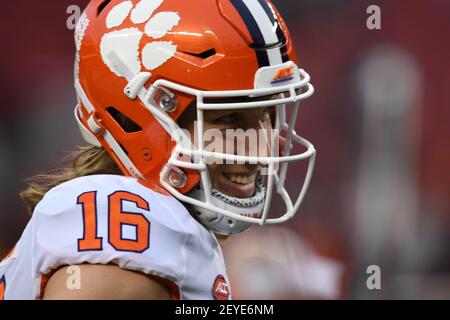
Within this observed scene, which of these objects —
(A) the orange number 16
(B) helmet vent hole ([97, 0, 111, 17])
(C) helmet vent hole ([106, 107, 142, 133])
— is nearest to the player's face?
(C) helmet vent hole ([106, 107, 142, 133])

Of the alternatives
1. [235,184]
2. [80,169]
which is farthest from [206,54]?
[80,169]

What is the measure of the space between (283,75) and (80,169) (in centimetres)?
53

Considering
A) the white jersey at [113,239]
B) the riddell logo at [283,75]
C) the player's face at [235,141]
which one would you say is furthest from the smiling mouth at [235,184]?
the riddell logo at [283,75]

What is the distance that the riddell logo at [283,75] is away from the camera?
1.78 m

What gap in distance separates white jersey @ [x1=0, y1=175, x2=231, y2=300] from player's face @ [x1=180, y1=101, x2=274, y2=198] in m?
0.12

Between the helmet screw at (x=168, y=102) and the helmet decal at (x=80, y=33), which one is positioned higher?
the helmet decal at (x=80, y=33)

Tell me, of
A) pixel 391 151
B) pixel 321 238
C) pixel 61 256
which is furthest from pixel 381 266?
pixel 61 256

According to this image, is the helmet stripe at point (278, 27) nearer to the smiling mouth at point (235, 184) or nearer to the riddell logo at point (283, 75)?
the riddell logo at point (283, 75)

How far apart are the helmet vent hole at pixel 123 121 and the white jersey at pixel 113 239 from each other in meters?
0.17

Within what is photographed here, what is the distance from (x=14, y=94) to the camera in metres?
4.16

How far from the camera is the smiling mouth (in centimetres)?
178

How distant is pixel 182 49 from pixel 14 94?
263cm

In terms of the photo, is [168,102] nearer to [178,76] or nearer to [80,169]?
[178,76]

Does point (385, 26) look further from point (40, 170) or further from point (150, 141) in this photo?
point (150, 141)
